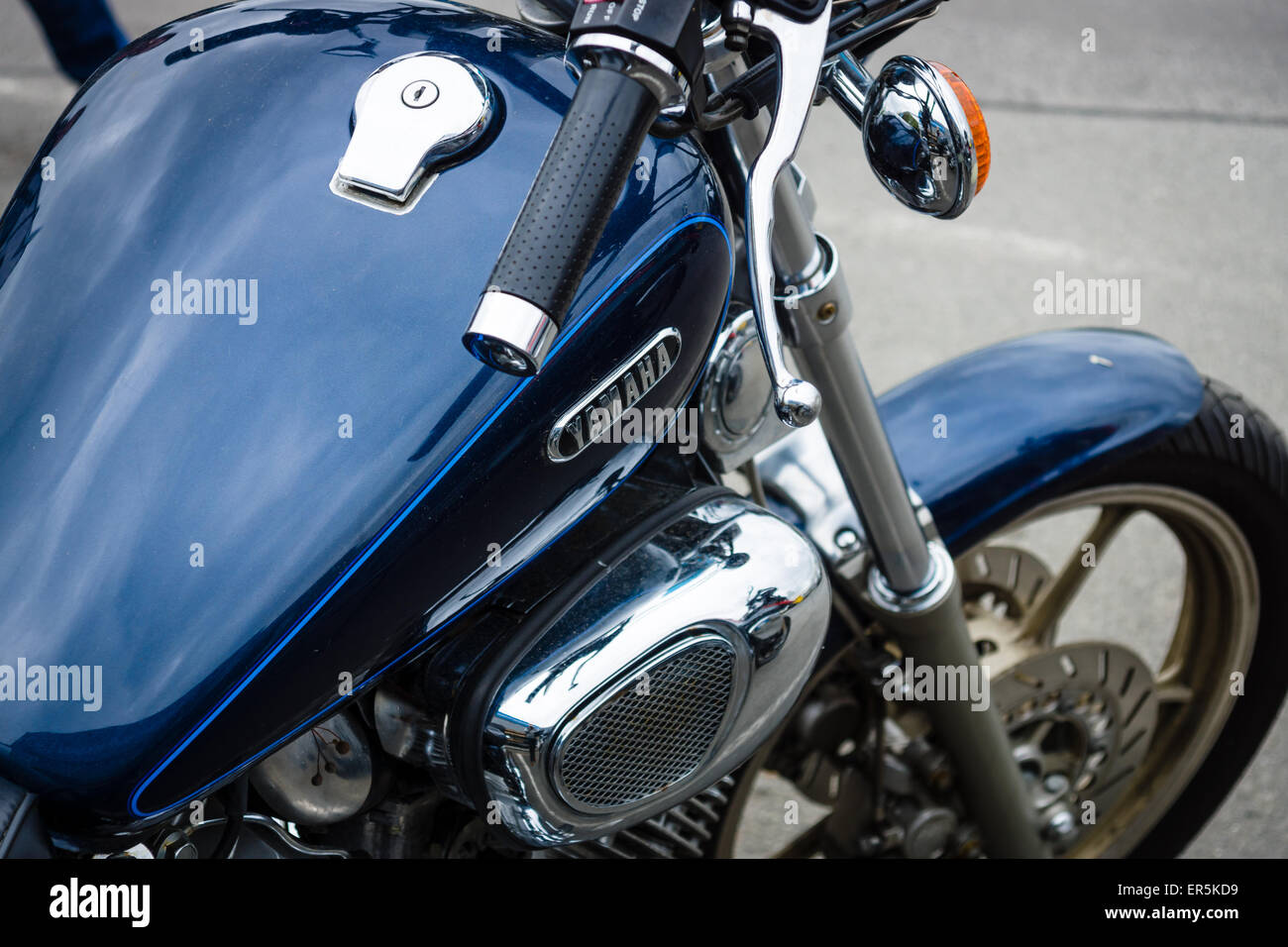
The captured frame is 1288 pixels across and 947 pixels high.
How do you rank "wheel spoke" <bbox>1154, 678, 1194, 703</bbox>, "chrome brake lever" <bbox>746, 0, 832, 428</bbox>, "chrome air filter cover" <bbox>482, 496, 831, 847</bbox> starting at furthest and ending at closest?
"wheel spoke" <bbox>1154, 678, 1194, 703</bbox>
"chrome air filter cover" <bbox>482, 496, 831, 847</bbox>
"chrome brake lever" <bbox>746, 0, 832, 428</bbox>

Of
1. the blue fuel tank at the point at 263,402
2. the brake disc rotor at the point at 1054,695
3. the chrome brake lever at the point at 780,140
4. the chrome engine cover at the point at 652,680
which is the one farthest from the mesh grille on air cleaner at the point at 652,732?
the brake disc rotor at the point at 1054,695

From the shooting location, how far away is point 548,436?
0.86m

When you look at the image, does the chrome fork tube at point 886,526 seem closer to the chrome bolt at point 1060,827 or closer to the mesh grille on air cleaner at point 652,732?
the chrome bolt at point 1060,827

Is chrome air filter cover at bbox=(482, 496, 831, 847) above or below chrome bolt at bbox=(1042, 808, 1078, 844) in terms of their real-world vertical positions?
above

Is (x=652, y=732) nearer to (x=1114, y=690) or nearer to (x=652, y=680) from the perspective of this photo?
(x=652, y=680)

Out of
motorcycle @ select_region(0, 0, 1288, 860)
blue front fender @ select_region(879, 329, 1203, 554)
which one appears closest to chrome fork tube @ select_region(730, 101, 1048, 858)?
motorcycle @ select_region(0, 0, 1288, 860)

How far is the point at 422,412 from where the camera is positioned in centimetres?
82

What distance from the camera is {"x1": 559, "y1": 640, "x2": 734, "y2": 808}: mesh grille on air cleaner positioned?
935 millimetres

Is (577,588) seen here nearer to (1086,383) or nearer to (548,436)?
(548,436)

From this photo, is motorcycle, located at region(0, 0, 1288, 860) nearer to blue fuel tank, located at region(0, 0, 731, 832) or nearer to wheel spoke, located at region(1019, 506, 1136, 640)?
blue fuel tank, located at region(0, 0, 731, 832)

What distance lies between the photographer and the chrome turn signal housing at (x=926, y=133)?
848 millimetres

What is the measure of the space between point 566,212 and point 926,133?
30cm

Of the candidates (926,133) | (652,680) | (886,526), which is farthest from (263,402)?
(886,526)
